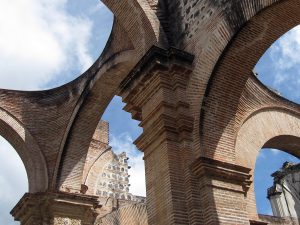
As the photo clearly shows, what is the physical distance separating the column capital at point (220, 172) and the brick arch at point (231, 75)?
0.46 feet

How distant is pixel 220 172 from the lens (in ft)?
16.7

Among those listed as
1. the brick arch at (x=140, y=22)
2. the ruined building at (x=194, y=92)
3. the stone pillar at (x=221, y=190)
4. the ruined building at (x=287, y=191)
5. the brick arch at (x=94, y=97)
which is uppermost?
the ruined building at (x=287, y=191)

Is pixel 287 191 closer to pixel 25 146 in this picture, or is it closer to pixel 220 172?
pixel 25 146

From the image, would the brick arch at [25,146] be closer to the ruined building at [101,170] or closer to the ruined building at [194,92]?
the ruined building at [101,170]

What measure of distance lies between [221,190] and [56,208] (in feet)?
16.2

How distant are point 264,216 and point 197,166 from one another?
9.60 meters

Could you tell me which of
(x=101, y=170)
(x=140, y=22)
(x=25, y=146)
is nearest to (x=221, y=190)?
(x=140, y=22)

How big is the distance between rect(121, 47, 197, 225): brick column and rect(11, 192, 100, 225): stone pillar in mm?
3764

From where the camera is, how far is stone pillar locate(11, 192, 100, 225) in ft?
29.5

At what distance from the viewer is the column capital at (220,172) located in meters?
5.01

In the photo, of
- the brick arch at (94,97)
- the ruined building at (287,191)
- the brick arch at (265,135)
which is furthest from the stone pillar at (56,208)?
the ruined building at (287,191)

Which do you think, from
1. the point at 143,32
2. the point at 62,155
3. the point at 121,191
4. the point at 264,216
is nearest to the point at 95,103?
the point at 62,155

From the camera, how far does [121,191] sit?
29188mm

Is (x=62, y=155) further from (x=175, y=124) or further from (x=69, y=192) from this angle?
(x=175, y=124)
